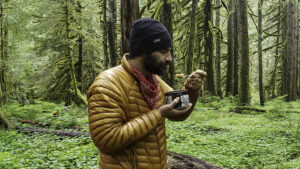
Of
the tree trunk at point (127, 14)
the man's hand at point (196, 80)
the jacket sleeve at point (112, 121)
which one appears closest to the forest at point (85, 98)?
the tree trunk at point (127, 14)

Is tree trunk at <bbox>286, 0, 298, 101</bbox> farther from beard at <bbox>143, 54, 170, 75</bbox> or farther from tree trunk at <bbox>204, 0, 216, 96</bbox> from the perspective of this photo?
beard at <bbox>143, 54, 170, 75</bbox>

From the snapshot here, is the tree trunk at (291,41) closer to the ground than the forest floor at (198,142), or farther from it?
farther from it

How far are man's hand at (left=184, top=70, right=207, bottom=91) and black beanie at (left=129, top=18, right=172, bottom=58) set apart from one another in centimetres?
46

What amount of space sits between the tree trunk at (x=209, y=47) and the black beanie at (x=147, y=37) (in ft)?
47.6

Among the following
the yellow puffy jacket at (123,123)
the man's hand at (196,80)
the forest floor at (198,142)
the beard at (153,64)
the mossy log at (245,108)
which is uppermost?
the beard at (153,64)

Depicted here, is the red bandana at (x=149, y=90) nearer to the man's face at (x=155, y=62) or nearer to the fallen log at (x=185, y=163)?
the man's face at (x=155, y=62)

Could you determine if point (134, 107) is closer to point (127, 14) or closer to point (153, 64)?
point (153, 64)

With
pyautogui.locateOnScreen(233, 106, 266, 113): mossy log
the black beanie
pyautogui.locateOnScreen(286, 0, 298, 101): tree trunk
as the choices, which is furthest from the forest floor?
pyautogui.locateOnScreen(286, 0, 298, 101): tree trunk

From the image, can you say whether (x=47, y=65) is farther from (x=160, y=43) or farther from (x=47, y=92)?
(x=160, y=43)

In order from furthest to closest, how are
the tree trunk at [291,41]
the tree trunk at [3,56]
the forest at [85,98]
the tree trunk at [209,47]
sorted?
1. the tree trunk at [291,41]
2. the tree trunk at [209,47]
3. the tree trunk at [3,56]
4. the forest at [85,98]

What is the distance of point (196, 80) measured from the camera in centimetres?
218

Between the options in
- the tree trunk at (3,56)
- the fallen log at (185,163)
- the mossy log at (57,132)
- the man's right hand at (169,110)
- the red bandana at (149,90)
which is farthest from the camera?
the tree trunk at (3,56)

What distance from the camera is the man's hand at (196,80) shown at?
7.07 ft

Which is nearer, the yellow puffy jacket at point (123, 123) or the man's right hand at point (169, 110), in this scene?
the yellow puffy jacket at point (123, 123)
